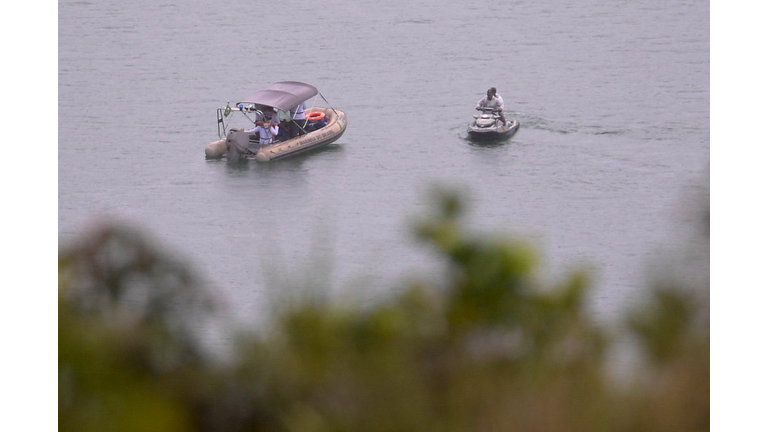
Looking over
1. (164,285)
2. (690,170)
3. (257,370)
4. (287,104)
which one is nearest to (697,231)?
(257,370)

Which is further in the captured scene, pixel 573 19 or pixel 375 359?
pixel 573 19

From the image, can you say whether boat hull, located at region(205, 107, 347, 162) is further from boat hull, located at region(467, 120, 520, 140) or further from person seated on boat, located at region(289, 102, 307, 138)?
boat hull, located at region(467, 120, 520, 140)

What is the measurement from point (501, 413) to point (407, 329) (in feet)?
0.82

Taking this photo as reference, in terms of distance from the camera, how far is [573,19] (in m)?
5.36

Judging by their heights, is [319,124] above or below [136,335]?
above

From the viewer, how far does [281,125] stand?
24.3 feet

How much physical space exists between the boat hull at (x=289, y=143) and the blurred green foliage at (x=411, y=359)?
13.3 ft

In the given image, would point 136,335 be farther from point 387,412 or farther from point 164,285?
point 387,412

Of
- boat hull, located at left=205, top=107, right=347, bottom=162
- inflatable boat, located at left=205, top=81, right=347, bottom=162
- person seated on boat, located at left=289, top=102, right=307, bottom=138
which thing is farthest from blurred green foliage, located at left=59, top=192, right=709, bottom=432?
person seated on boat, located at left=289, top=102, right=307, bottom=138

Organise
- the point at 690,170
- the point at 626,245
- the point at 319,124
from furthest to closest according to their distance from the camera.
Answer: the point at 319,124
the point at 690,170
the point at 626,245

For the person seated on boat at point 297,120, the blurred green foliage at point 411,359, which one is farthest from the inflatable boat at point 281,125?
the blurred green foliage at point 411,359

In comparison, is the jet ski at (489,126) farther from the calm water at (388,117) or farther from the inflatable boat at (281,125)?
the inflatable boat at (281,125)

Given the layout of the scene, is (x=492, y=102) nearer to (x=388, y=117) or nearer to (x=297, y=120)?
(x=388, y=117)

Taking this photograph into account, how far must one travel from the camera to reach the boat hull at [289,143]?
637 cm
